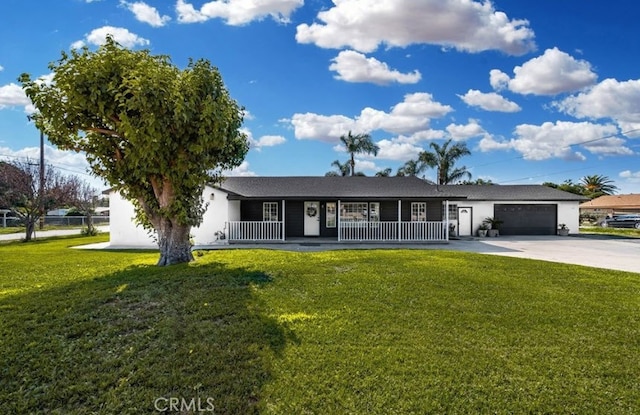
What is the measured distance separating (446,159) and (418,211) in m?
13.1

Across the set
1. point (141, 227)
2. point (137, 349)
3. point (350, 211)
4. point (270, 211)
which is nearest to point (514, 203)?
point (350, 211)

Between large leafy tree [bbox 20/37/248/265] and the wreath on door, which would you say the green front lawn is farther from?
the wreath on door

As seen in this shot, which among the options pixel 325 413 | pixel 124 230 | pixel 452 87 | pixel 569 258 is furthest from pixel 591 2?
pixel 124 230

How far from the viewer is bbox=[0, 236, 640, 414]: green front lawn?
127 inches

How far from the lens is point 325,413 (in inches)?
119

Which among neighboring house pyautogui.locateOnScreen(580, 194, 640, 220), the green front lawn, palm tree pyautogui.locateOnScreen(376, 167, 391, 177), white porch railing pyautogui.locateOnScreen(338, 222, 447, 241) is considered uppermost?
palm tree pyautogui.locateOnScreen(376, 167, 391, 177)

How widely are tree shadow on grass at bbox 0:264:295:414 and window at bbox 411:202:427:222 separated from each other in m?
14.0

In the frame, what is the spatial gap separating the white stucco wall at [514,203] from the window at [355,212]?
22.9ft

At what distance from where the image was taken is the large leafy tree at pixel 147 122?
764 cm

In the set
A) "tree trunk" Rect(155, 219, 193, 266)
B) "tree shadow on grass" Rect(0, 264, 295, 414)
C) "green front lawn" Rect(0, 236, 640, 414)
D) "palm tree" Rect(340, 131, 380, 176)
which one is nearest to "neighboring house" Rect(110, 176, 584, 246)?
"tree trunk" Rect(155, 219, 193, 266)

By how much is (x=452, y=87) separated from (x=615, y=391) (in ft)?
60.2

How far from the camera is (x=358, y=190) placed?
1869 centimetres

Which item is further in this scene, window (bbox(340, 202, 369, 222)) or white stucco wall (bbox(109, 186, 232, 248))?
window (bbox(340, 202, 369, 222))

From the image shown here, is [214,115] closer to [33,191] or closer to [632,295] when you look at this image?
[632,295]
